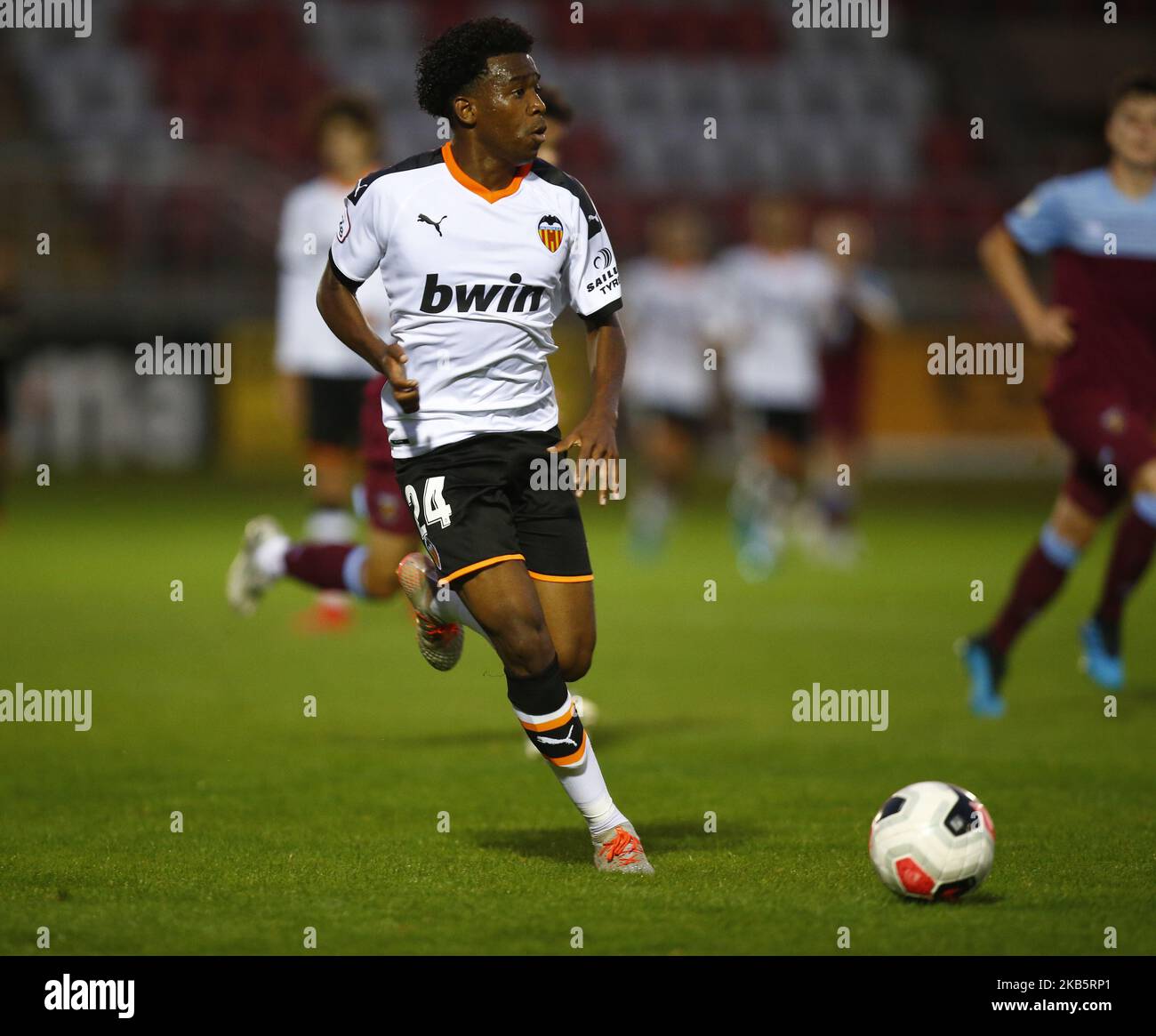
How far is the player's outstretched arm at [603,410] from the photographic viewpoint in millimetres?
5262

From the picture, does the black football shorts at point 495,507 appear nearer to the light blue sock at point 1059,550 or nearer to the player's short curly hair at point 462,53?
the player's short curly hair at point 462,53

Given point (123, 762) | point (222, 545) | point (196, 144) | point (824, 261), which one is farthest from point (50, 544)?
point (196, 144)

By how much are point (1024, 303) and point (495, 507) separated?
11.2 feet

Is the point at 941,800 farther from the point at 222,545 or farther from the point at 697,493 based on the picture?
the point at 697,493

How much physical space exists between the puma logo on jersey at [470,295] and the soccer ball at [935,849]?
181 cm

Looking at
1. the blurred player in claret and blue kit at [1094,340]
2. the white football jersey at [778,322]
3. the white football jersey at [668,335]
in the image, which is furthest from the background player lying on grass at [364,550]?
the white football jersey at [668,335]

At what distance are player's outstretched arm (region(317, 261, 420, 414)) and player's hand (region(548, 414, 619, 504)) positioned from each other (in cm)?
46

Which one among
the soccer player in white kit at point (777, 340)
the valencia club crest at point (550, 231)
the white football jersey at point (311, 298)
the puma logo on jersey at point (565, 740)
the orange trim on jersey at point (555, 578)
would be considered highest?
the soccer player in white kit at point (777, 340)

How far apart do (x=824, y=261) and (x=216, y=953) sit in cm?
1358

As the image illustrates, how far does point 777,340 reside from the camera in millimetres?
16172
